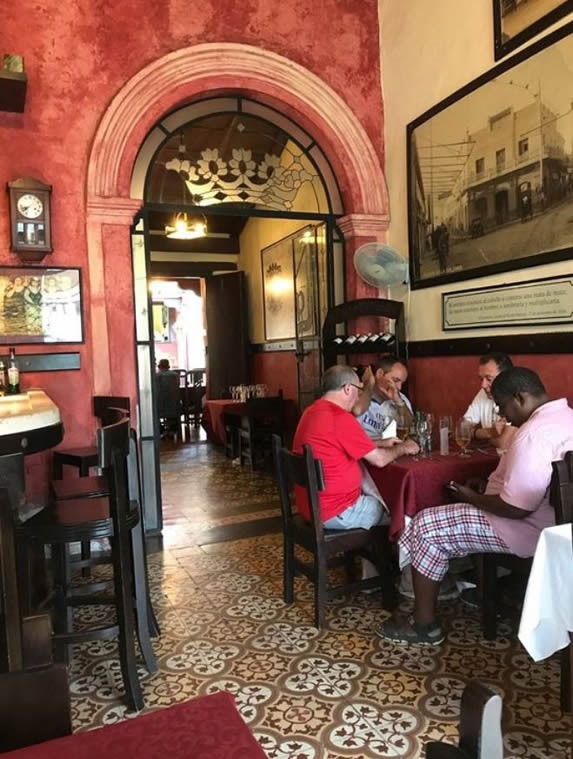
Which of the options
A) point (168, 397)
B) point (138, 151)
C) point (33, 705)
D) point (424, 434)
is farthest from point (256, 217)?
point (33, 705)

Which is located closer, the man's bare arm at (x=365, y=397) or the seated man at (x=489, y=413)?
the seated man at (x=489, y=413)

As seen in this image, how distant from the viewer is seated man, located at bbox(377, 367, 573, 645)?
243cm

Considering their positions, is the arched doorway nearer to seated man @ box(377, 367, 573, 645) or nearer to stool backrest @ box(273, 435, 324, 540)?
stool backrest @ box(273, 435, 324, 540)

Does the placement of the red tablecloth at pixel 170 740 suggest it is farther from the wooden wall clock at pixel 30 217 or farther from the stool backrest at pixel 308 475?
the wooden wall clock at pixel 30 217

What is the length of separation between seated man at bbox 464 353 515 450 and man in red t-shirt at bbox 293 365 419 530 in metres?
0.51

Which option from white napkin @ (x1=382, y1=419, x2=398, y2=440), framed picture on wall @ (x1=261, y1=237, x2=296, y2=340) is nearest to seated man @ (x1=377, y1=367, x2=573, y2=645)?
white napkin @ (x1=382, y1=419, x2=398, y2=440)

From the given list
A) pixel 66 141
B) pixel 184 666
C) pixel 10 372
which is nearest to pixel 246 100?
pixel 66 141

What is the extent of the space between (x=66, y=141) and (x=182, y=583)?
3.34 m

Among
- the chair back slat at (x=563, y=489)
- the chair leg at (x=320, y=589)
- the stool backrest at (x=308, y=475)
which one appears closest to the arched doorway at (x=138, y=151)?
the stool backrest at (x=308, y=475)

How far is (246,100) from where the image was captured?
5.35m

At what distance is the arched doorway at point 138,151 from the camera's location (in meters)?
4.68

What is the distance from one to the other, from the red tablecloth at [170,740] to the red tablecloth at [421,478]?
216 centimetres

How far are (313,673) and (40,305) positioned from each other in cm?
326

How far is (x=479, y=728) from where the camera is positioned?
30.2 inches
